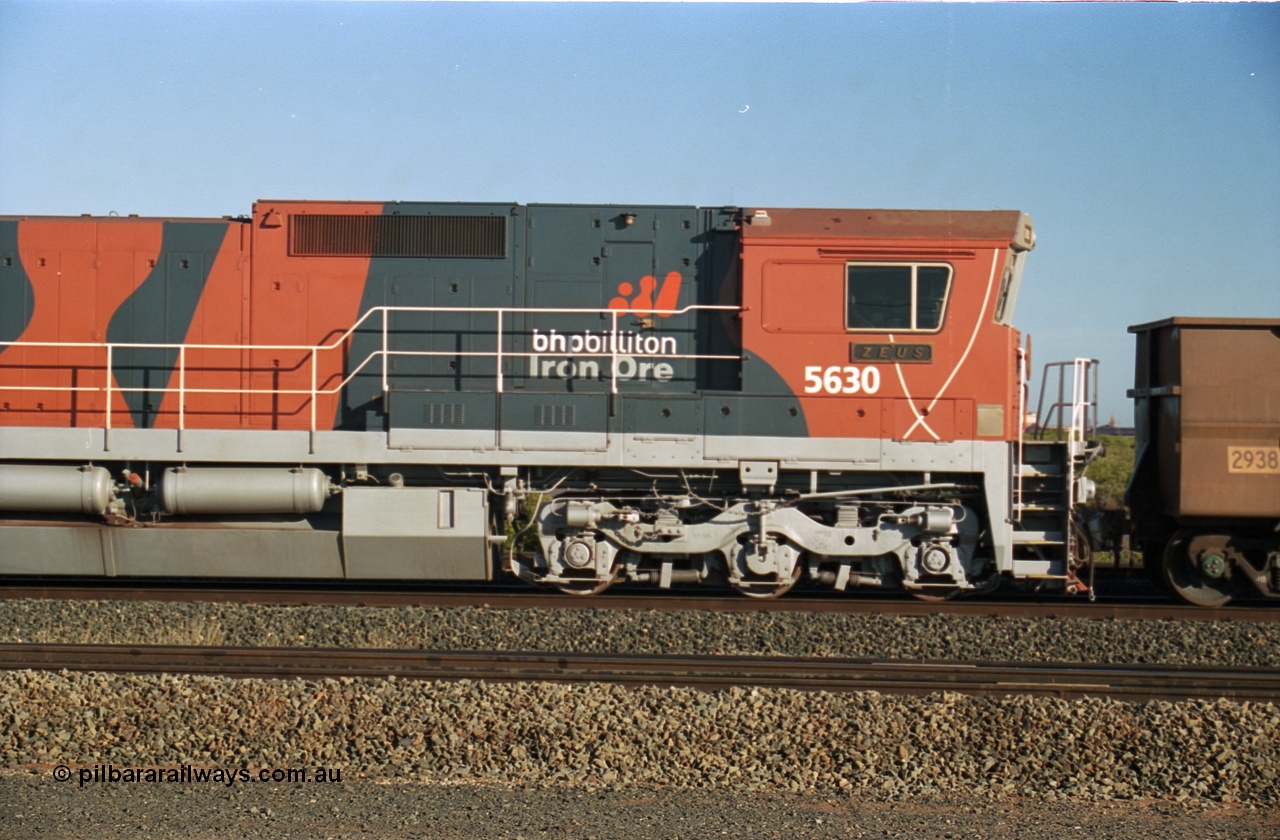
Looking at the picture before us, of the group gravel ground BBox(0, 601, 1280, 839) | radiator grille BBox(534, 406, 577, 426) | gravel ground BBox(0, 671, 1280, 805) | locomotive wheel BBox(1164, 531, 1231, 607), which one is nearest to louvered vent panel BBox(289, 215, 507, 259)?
radiator grille BBox(534, 406, 577, 426)

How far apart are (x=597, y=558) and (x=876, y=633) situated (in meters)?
2.57

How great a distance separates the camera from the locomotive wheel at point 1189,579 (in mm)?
9797

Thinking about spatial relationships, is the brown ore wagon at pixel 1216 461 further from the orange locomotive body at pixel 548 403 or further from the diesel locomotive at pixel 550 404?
the orange locomotive body at pixel 548 403

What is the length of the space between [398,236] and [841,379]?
14.3 ft

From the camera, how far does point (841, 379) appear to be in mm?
9273

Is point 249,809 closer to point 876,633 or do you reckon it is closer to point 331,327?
point 876,633

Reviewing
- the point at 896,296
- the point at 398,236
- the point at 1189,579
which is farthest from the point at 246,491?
the point at 1189,579

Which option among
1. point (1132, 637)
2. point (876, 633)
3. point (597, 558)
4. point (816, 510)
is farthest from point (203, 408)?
point (1132, 637)

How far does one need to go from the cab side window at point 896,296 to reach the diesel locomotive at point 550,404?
27 millimetres

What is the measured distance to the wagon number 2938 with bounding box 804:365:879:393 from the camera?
927 centimetres

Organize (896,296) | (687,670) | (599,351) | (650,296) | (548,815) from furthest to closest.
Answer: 1. (650,296)
2. (599,351)
3. (896,296)
4. (687,670)
5. (548,815)

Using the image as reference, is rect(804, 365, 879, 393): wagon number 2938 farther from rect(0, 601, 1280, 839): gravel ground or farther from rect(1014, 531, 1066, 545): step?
rect(0, 601, 1280, 839): gravel ground

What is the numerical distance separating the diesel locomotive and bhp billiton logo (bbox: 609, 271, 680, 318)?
0.08 feet

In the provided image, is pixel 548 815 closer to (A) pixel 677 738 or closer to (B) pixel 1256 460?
(A) pixel 677 738
